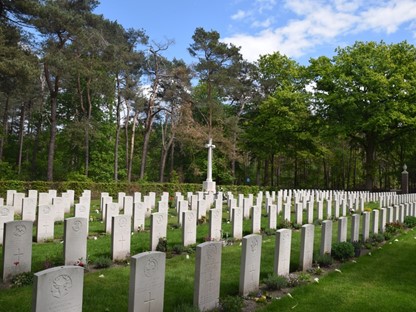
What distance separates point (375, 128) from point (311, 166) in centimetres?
2085

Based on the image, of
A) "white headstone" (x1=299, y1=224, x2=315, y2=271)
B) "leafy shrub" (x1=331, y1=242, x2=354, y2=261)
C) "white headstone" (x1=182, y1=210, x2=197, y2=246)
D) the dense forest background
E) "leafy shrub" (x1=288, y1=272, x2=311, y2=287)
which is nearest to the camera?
"leafy shrub" (x1=288, y1=272, x2=311, y2=287)

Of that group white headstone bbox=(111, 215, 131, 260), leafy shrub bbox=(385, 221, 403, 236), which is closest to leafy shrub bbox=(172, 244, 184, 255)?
white headstone bbox=(111, 215, 131, 260)

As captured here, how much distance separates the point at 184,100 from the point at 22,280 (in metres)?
32.1

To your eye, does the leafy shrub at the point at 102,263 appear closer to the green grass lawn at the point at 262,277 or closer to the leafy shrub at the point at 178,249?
the green grass lawn at the point at 262,277

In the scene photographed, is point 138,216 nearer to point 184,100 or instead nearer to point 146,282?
point 146,282

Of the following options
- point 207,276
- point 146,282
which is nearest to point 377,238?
point 207,276

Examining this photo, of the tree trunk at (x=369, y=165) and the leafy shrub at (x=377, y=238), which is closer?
the leafy shrub at (x=377, y=238)

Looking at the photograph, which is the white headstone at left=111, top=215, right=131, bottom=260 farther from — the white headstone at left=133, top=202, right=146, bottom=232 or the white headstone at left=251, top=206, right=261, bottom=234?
the white headstone at left=251, top=206, right=261, bottom=234

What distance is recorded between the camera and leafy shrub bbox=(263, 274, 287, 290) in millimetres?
6234

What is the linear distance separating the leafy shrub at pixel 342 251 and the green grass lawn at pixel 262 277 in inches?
9.8

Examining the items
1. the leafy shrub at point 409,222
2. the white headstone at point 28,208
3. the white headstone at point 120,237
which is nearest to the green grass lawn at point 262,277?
the white headstone at point 120,237

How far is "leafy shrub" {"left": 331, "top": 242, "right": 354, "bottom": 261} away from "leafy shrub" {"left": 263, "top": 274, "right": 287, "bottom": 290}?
2424 mm

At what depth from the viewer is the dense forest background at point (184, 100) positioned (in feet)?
81.1

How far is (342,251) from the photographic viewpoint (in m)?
8.27
